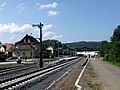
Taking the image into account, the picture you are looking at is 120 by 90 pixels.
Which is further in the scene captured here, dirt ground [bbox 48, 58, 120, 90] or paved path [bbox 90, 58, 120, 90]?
paved path [bbox 90, 58, 120, 90]

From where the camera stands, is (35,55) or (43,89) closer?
(43,89)

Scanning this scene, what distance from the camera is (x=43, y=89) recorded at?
20.7 metres

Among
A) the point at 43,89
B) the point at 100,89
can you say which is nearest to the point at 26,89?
the point at 43,89

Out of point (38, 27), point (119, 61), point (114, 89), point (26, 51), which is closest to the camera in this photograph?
point (114, 89)

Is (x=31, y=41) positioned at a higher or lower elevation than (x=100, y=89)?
higher

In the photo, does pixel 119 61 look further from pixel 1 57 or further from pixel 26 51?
pixel 26 51

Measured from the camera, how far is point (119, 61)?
263 ft

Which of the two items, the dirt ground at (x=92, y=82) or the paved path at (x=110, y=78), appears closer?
the dirt ground at (x=92, y=82)

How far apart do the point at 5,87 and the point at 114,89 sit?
657 cm

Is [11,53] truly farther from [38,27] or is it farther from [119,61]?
[38,27]

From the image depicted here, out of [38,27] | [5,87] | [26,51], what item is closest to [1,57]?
[38,27]

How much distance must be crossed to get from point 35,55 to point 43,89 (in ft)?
425

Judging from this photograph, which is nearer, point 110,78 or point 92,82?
point 92,82

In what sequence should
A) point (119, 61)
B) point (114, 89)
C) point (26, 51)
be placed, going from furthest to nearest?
point (26, 51) → point (119, 61) → point (114, 89)
